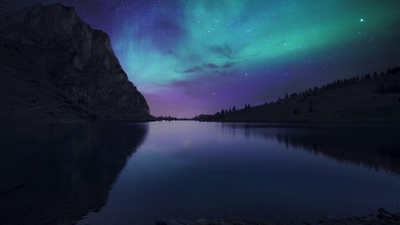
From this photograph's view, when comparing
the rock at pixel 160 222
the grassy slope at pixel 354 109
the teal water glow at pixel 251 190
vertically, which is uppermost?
the grassy slope at pixel 354 109

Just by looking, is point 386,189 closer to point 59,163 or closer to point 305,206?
point 305,206

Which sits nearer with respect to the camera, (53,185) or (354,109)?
(53,185)

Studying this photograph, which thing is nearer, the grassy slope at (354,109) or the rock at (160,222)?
the rock at (160,222)

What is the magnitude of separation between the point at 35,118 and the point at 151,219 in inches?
5533

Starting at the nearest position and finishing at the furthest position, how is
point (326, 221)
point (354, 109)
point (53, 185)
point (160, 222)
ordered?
1. point (160, 222)
2. point (326, 221)
3. point (53, 185)
4. point (354, 109)

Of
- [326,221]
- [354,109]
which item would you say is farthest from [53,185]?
[354,109]

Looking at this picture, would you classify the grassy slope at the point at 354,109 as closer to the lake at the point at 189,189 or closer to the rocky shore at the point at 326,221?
the lake at the point at 189,189

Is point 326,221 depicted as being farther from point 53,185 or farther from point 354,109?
point 354,109

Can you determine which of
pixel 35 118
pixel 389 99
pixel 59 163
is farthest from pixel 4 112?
pixel 389 99

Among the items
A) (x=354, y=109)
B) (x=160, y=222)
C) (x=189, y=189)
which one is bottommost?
(x=189, y=189)

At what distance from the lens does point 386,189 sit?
18062 millimetres

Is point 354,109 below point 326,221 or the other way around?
the other way around

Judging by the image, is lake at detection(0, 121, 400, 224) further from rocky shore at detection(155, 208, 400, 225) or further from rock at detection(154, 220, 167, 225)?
rock at detection(154, 220, 167, 225)

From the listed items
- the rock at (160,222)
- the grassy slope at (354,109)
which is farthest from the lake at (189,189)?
the grassy slope at (354,109)
